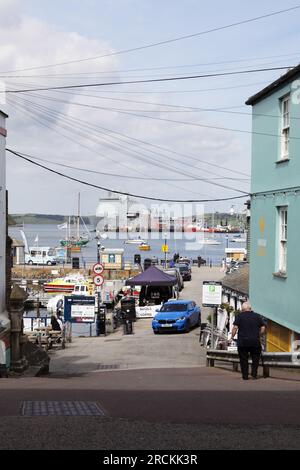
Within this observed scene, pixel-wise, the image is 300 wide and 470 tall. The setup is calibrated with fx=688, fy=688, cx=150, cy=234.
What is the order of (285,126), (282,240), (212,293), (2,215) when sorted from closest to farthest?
(2,215) → (285,126) → (282,240) → (212,293)

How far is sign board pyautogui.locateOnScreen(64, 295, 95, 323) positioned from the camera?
100 ft

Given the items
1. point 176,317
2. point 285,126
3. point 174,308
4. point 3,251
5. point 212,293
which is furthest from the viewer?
point 174,308

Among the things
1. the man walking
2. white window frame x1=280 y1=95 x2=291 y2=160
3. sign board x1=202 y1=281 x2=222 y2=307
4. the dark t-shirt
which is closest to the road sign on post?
sign board x1=202 y1=281 x2=222 y2=307

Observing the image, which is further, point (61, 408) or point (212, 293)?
point (212, 293)

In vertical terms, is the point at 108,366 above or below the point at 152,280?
below

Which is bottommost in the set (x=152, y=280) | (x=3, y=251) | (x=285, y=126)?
(x=152, y=280)

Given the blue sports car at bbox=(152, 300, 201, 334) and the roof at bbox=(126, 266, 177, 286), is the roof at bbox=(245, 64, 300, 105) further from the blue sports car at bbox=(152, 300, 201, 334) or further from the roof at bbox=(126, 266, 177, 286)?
→ the roof at bbox=(126, 266, 177, 286)

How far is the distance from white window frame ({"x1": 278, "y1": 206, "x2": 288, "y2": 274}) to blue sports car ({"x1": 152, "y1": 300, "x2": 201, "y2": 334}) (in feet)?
38.2

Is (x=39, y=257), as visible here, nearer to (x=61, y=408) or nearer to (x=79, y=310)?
(x=79, y=310)

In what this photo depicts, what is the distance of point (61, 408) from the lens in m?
9.55

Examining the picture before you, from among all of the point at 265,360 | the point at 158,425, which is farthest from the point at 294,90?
the point at 158,425

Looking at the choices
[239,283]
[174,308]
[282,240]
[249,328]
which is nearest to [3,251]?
[249,328]

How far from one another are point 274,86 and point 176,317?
1383cm
